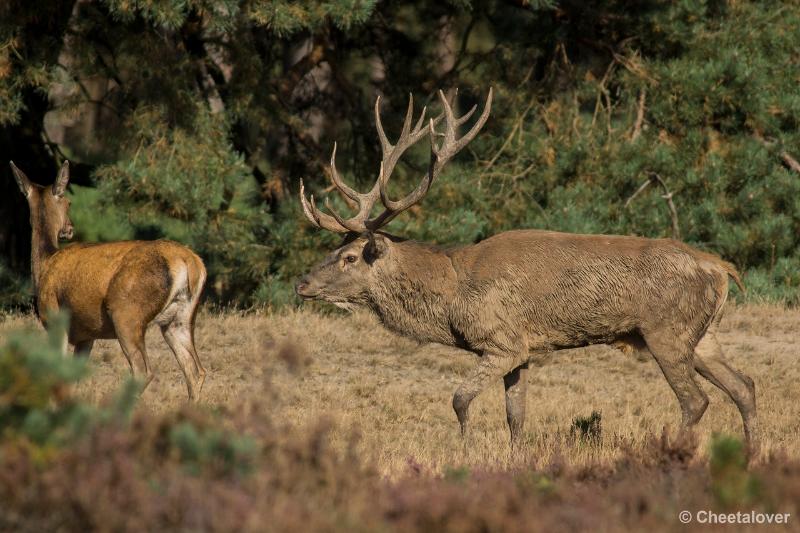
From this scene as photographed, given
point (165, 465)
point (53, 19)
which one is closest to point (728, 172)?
point (53, 19)

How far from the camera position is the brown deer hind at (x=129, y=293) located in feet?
30.8

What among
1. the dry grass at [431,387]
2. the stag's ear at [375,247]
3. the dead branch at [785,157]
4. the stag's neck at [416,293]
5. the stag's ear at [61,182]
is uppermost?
the stag's ear at [61,182]

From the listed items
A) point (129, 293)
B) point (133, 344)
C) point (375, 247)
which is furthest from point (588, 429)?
point (129, 293)

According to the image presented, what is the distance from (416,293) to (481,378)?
91 centimetres

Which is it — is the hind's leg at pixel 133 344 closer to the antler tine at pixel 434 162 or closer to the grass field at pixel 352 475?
the grass field at pixel 352 475

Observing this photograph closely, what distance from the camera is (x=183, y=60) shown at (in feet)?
45.3

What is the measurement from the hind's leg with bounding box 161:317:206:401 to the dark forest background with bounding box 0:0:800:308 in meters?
3.77

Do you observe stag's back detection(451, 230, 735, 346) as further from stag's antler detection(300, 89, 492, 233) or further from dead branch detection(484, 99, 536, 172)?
dead branch detection(484, 99, 536, 172)

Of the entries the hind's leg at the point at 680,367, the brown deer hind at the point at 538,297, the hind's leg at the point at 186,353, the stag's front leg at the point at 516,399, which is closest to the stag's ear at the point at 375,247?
the brown deer hind at the point at 538,297

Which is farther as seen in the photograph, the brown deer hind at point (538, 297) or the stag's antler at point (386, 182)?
the stag's antler at point (386, 182)

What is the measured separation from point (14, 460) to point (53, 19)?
32.4 feet

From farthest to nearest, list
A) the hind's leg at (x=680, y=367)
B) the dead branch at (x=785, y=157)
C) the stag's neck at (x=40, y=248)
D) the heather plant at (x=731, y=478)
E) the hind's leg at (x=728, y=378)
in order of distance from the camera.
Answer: the dead branch at (x=785, y=157)
the stag's neck at (x=40, y=248)
the hind's leg at (x=728, y=378)
the hind's leg at (x=680, y=367)
the heather plant at (x=731, y=478)

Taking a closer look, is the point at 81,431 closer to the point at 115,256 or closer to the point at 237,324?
the point at 115,256

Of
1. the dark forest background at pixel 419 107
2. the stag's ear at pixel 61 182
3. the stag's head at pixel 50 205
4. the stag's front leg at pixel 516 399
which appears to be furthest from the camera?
the dark forest background at pixel 419 107
